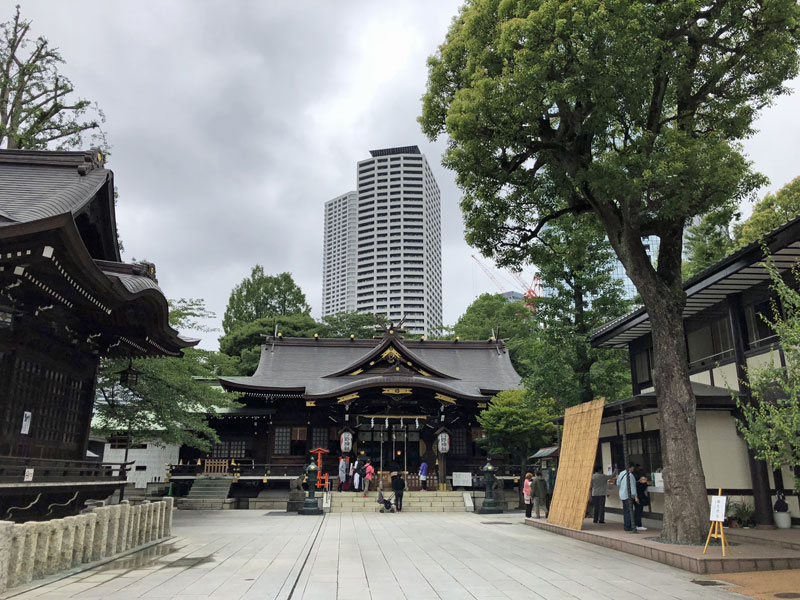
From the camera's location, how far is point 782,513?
1180 centimetres

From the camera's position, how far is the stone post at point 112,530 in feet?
31.0

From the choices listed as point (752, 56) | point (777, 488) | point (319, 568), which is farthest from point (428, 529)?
point (752, 56)

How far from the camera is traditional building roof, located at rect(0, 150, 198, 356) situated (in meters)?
8.23

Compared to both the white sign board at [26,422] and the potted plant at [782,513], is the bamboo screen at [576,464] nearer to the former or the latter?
the potted plant at [782,513]

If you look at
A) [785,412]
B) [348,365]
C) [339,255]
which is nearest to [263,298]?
[348,365]

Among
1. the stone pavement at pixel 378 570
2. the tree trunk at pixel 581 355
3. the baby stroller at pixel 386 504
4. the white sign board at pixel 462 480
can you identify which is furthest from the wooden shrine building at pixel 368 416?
the stone pavement at pixel 378 570

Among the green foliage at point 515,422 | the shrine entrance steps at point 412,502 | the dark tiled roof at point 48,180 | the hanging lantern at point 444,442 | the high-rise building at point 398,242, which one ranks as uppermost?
the high-rise building at point 398,242

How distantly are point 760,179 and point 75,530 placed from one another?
13.9 metres

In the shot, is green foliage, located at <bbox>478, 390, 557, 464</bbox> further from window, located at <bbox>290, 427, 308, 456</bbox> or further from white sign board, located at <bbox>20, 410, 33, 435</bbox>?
white sign board, located at <bbox>20, 410, 33, 435</bbox>

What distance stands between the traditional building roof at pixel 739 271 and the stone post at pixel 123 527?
471 inches

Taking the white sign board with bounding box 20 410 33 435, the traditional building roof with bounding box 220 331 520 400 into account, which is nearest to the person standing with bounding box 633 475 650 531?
the traditional building roof with bounding box 220 331 520 400

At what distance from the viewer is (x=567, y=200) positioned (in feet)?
44.1

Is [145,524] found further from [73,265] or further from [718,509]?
[718,509]

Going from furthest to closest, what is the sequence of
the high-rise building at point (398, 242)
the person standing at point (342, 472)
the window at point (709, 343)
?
1. the high-rise building at point (398, 242)
2. the person standing at point (342, 472)
3. the window at point (709, 343)
